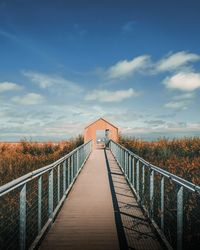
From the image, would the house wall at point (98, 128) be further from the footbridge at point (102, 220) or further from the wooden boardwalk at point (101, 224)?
the footbridge at point (102, 220)

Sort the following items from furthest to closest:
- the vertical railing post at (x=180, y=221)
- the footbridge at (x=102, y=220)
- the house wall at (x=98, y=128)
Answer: the house wall at (x=98, y=128)
the footbridge at (x=102, y=220)
the vertical railing post at (x=180, y=221)

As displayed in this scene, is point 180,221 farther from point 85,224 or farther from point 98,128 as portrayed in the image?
point 98,128

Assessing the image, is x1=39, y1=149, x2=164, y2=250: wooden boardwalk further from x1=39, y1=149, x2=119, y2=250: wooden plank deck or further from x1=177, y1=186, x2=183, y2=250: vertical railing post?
x1=177, y1=186, x2=183, y2=250: vertical railing post

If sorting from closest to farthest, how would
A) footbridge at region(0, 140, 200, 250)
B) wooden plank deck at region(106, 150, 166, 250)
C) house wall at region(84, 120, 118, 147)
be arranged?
footbridge at region(0, 140, 200, 250)
wooden plank deck at region(106, 150, 166, 250)
house wall at region(84, 120, 118, 147)

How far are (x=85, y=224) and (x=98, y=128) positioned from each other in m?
32.2

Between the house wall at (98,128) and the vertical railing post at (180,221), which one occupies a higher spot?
the house wall at (98,128)

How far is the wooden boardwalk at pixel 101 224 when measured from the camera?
5.84 meters

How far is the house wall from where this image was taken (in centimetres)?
3897

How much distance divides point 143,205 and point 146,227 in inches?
54.5

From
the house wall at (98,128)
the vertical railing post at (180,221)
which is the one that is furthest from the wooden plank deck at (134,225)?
the house wall at (98,128)

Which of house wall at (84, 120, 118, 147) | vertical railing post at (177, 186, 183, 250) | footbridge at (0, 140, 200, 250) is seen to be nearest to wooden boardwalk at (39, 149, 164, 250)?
footbridge at (0, 140, 200, 250)

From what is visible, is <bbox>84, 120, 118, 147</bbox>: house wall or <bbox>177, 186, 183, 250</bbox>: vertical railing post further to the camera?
<bbox>84, 120, 118, 147</bbox>: house wall

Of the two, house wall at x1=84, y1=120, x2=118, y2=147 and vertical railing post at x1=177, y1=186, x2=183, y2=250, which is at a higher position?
house wall at x1=84, y1=120, x2=118, y2=147

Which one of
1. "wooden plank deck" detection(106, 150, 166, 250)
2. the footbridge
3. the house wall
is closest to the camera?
the footbridge
